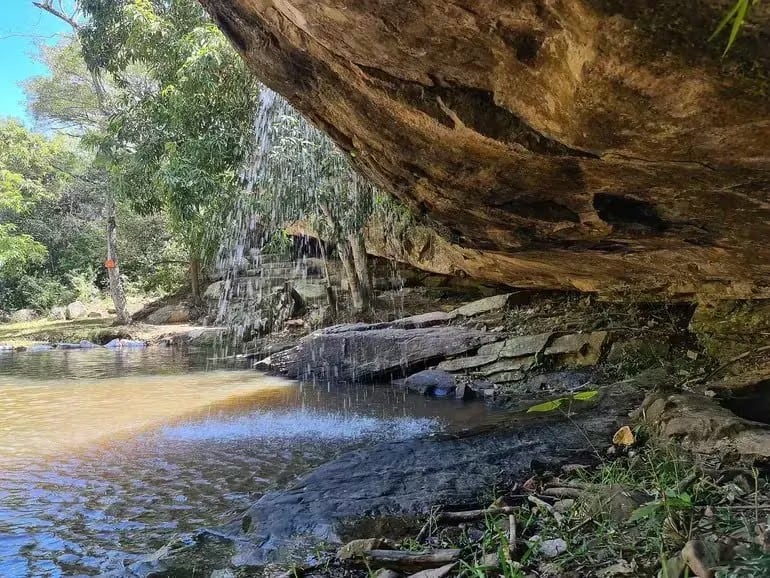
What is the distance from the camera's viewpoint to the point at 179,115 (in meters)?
11.6

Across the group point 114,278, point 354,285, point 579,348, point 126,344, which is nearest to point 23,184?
point 114,278

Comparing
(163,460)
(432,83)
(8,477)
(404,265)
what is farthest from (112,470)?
(404,265)

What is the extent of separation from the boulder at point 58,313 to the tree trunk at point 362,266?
1560 centimetres

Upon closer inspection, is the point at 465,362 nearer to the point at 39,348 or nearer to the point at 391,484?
the point at 391,484

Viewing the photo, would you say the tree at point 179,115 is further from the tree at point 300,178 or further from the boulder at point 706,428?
the boulder at point 706,428

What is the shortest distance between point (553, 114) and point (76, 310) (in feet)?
81.4

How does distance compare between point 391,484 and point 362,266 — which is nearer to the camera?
point 391,484

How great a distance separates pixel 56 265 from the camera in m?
26.8

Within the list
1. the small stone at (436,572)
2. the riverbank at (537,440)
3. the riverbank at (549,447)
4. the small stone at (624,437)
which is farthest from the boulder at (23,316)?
the small stone at (436,572)

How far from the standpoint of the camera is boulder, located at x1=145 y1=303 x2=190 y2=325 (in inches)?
846

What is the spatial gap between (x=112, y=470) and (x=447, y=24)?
468 cm

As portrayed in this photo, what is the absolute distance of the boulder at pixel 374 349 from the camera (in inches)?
360

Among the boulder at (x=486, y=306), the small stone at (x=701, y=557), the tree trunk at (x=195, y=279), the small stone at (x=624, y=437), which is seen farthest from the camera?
the tree trunk at (x=195, y=279)

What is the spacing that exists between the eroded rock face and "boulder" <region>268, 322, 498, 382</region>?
132 inches
